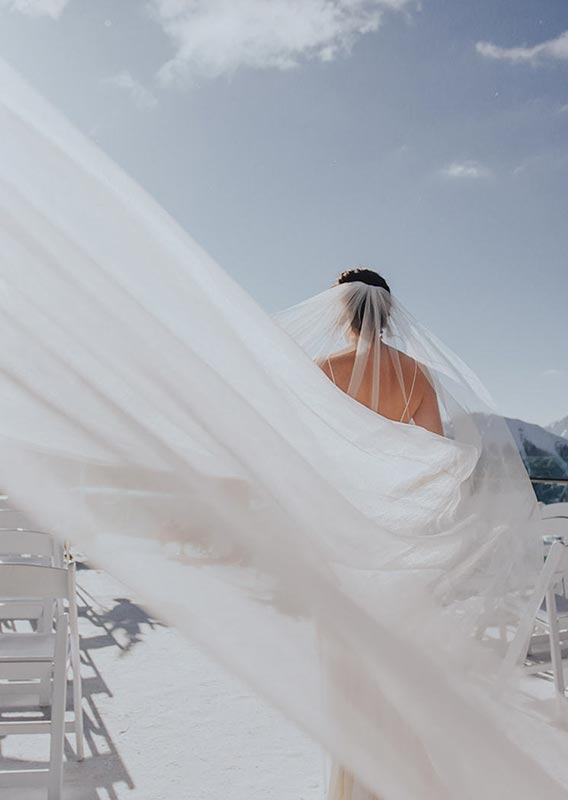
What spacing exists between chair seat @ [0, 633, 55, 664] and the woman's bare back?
51.2 inches

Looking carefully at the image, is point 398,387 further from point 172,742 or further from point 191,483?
point 172,742

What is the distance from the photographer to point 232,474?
102 centimetres

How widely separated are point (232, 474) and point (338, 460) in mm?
297

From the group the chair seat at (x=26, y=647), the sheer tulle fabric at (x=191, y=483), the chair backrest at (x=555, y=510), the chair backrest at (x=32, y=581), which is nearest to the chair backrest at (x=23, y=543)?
the chair seat at (x=26, y=647)

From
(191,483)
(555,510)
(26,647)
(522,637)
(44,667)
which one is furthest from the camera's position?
(555,510)

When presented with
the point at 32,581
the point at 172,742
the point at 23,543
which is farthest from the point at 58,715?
the point at 23,543

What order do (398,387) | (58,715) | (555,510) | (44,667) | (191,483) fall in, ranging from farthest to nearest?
(555,510), (44,667), (58,715), (398,387), (191,483)

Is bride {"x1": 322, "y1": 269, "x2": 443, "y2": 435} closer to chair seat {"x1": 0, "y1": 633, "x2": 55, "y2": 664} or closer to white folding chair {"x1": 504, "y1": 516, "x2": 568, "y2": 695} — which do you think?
white folding chair {"x1": 504, "y1": 516, "x2": 568, "y2": 695}

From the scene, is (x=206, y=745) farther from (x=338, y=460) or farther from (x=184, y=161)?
(x=184, y=161)

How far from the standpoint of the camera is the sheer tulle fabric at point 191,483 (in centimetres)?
97

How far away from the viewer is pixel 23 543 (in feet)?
9.48

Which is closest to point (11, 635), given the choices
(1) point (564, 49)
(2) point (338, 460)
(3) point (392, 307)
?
(3) point (392, 307)

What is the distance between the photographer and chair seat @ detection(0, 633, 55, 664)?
243cm

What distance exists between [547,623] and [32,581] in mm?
1831
